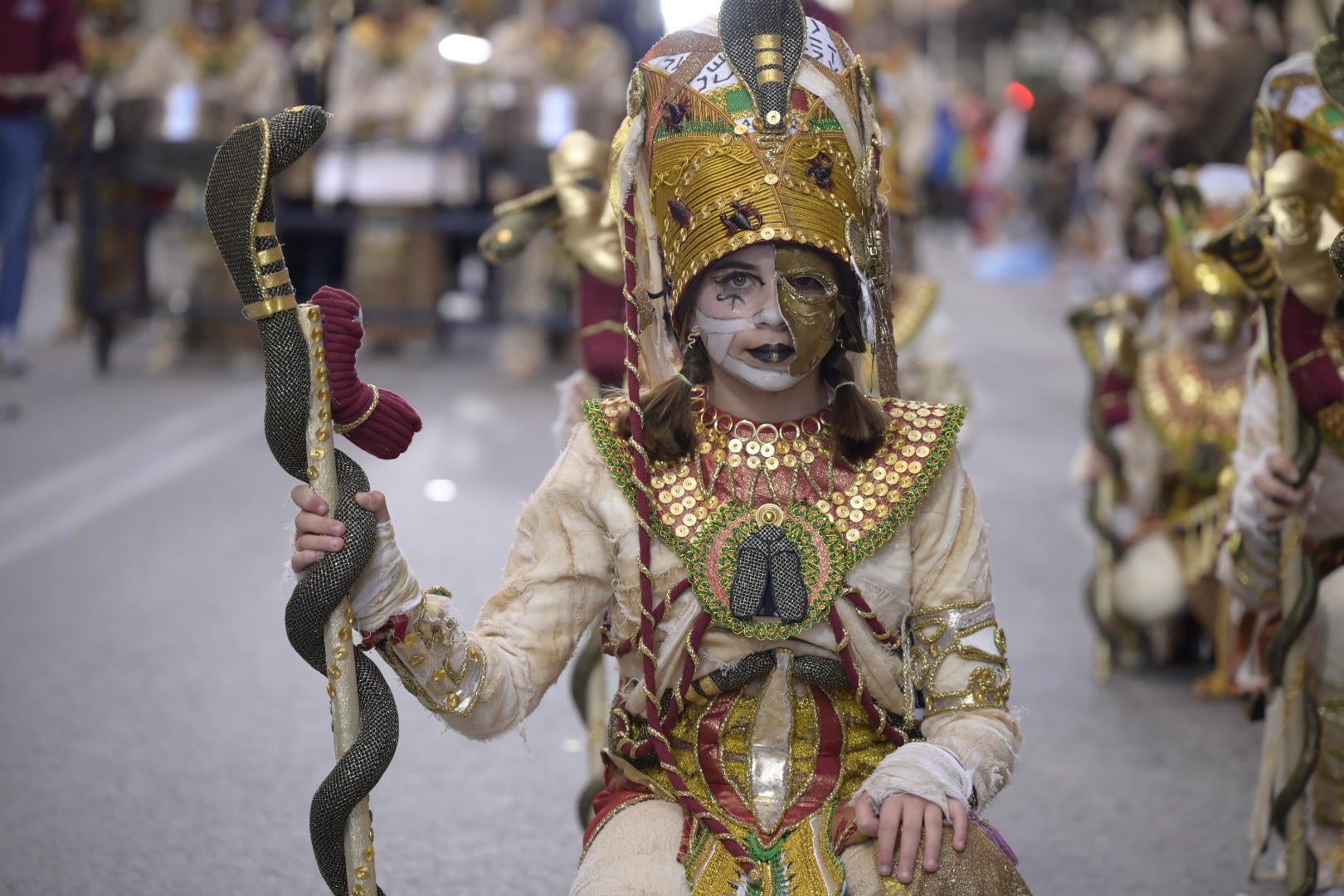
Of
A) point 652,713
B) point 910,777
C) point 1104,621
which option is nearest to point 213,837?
point 652,713

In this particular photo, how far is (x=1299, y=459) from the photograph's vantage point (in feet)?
10.1

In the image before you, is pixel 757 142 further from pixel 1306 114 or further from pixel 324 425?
pixel 1306 114

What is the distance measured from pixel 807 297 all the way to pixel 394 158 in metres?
9.01

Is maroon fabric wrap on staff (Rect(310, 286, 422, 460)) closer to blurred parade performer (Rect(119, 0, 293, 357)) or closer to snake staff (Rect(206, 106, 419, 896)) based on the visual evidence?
snake staff (Rect(206, 106, 419, 896))

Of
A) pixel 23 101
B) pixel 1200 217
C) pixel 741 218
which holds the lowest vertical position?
pixel 741 218

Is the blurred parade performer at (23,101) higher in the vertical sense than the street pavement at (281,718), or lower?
higher

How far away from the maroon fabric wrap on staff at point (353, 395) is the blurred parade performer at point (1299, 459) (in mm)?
1638

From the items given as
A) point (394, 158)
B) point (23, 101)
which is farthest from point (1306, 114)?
point (394, 158)

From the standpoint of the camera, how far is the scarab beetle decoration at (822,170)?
95.0 inches

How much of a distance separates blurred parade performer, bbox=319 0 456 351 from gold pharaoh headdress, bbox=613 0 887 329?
8.55 metres

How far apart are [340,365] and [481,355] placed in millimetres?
9562

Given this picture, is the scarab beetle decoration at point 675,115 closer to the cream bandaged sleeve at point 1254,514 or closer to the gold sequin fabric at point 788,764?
the gold sequin fabric at point 788,764

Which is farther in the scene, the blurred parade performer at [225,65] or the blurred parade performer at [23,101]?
the blurred parade performer at [225,65]

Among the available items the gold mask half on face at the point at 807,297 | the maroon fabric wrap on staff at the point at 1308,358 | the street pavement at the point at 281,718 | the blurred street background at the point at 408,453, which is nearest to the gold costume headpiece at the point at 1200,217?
the blurred street background at the point at 408,453
